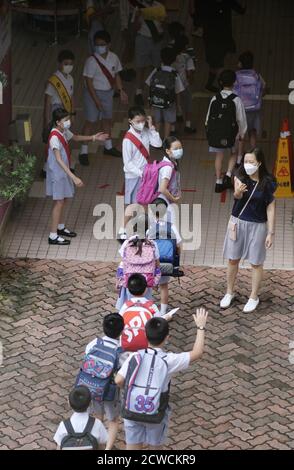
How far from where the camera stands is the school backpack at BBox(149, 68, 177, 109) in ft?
53.8

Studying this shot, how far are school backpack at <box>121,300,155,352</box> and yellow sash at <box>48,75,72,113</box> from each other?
5.11m

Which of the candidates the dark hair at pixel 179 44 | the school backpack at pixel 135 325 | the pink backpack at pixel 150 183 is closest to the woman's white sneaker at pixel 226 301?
the pink backpack at pixel 150 183

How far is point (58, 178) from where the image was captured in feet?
48.4

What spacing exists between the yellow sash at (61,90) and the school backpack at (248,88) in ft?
7.06

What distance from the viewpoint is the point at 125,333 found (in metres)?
11.4

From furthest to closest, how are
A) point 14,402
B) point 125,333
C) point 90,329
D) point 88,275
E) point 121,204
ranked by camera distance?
1. point 121,204
2. point 88,275
3. point 90,329
4. point 14,402
5. point 125,333

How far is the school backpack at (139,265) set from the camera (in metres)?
12.3

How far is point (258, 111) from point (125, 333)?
594 centimetres

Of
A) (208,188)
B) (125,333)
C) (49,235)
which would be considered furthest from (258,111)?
(125,333)

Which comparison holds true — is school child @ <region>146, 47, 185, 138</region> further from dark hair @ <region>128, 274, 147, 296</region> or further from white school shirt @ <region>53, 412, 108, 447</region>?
white school shirt @ <region>53, 412, 108, 447</region>

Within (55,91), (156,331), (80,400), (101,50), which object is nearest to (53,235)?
(55,91)

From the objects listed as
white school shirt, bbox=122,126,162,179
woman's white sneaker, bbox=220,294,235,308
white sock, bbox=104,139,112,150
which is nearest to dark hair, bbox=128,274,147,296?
woman's white sneaker, bbox=220,294,235,308

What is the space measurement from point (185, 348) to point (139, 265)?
4.09ft

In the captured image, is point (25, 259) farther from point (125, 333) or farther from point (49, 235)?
point (125, 333)
